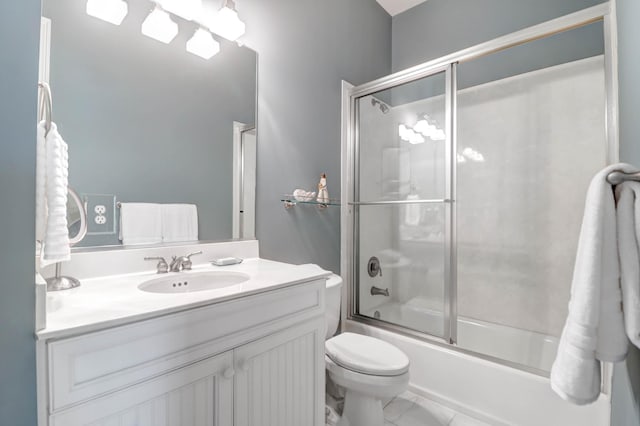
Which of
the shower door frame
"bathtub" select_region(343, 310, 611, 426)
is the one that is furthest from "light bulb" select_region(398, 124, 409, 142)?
"bathtub" select_region(343, 310, 611, 426)

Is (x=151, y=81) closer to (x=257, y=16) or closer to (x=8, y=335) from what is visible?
(x=257, y=16)

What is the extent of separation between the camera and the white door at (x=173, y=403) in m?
0.68

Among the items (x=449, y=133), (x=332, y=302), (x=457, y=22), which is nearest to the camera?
(x=332, y=302)

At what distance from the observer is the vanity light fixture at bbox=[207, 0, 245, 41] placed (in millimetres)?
1374

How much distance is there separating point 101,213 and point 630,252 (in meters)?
1.51

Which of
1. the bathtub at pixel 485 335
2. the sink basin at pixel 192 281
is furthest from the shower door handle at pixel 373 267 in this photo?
the sink basin at pixel 192 281

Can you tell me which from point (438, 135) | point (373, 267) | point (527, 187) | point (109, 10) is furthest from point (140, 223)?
point (527, 187)

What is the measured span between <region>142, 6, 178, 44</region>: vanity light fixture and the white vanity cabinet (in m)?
1.15

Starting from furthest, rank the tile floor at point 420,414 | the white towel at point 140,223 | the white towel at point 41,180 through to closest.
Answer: the tile floor at point 420,414 < the white towel at point 140,223 < the white towel at point 41,180

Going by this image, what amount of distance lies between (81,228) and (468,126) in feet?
8.07

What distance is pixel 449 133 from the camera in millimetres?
1799

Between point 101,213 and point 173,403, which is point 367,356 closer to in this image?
point 173,403

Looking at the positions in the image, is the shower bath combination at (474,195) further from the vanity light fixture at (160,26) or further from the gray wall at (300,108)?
the vanity light fixture at (160,26)

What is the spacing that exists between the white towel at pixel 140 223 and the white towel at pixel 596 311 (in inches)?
54.2
